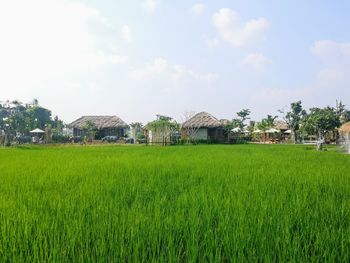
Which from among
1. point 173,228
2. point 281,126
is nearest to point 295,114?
point 281,126

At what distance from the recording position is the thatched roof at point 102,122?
34.0 metres

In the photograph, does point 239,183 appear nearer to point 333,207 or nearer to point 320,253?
point 333,207

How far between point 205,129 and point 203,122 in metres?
0.70

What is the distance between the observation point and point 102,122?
117ft

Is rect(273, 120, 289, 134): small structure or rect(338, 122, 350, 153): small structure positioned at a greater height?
rect(273, 120, 289, 134): small structure

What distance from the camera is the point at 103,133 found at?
112 ft

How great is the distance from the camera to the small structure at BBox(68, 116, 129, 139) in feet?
111

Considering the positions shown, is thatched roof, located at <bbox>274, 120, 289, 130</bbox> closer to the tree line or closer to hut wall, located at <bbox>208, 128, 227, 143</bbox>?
the tree line

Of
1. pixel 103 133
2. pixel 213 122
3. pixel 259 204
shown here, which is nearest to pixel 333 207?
pixel 259 204

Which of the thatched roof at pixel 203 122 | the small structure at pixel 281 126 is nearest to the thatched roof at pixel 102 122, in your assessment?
the thatched roof at pixel 203 122

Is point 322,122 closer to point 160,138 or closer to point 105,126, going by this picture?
Answer: point 160,138

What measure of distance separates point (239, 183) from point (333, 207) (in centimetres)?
148

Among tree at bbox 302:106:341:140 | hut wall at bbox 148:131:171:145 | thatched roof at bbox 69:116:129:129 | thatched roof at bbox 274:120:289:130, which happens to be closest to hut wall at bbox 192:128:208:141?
hut wall at bbox 148:131:171:145

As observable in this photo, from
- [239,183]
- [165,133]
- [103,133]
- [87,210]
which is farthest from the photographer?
[103,133]
